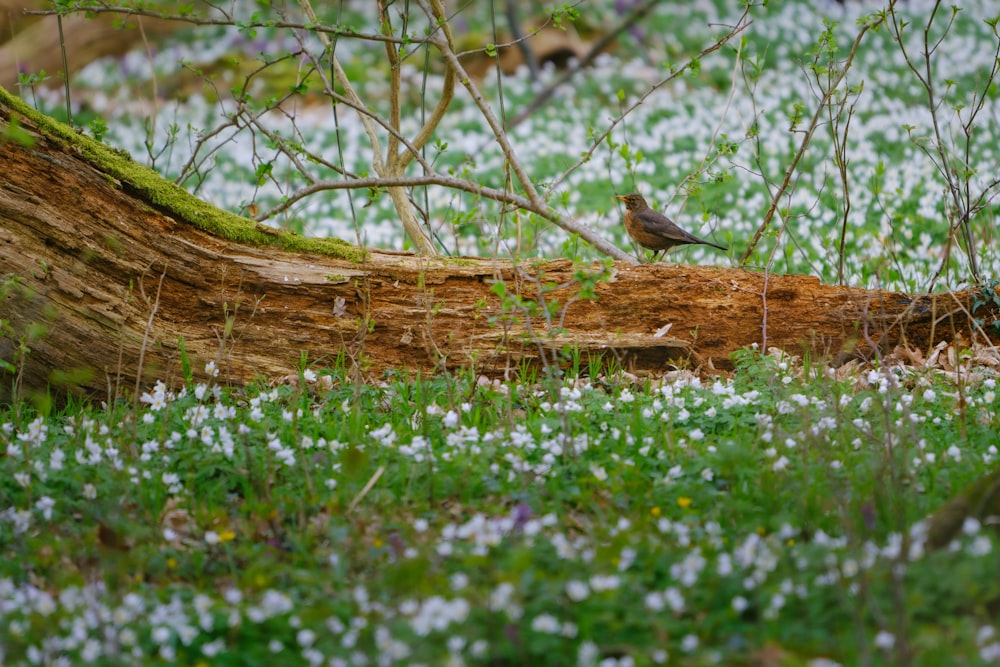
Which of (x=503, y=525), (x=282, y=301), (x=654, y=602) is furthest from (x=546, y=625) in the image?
(x=282, y=301)

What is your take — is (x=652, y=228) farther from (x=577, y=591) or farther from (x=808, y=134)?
(x=577, y=591)

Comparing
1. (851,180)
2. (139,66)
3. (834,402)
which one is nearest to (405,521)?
(834,402)

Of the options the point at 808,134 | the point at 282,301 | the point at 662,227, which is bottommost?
the point at 282,301

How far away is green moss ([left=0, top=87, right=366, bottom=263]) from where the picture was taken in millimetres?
4660

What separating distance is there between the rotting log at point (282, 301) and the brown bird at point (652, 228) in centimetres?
68

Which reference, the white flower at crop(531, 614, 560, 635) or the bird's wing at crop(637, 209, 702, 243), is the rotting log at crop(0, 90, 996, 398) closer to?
the bird's wing at crop(637, 209, 702, 243)

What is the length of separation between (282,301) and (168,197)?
0.83 metres

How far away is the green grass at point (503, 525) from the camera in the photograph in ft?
8.63

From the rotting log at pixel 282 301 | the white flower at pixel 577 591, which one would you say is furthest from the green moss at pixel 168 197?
the white flower at pixel 577 591

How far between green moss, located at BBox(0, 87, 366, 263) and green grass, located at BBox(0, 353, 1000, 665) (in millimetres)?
819

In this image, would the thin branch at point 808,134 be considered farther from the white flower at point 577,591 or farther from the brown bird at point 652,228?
the white flower at point 577,591

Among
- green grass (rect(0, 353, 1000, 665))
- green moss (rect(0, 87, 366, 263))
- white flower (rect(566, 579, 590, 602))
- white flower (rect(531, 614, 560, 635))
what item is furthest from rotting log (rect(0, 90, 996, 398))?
white flower (rect(531, 614, 560, 635))

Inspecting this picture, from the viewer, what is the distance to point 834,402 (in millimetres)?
4141

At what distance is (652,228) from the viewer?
6.03m
